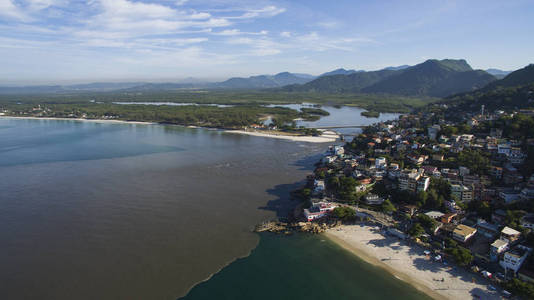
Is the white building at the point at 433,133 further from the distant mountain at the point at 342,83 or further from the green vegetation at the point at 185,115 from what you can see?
the distant mountain at the point at 342,83

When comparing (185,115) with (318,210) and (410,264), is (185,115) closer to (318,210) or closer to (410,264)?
(318,210)

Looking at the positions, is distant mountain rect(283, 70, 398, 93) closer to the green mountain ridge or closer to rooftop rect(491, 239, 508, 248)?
the green mountain ridge

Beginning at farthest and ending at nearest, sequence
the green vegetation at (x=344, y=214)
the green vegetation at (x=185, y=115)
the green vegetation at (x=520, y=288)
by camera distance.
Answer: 1. the green vegetation at (x=185, y=115)
2. the green vegetation at (x=344, y=214)
3. the green vegetation at (x=520, y=288)

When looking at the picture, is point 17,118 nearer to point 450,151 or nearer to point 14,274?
point 14,274

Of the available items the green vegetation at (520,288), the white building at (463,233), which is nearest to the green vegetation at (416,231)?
the white building at (463,233)

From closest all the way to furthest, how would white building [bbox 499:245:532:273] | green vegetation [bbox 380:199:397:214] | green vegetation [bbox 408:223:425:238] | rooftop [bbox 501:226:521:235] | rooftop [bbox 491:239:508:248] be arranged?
white building [bbox 499:245:532:273], rooftop [bbox 491:239:508:248], rooftop [bbox 501:226:521:235], green vegetation [bbox 408:223:425:238], green vegetation [bbox 380:199:397:214]

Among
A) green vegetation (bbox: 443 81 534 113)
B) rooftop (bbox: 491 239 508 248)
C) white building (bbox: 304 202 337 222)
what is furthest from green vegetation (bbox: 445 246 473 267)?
green vegetation (bbox: 443 81 534 113)
